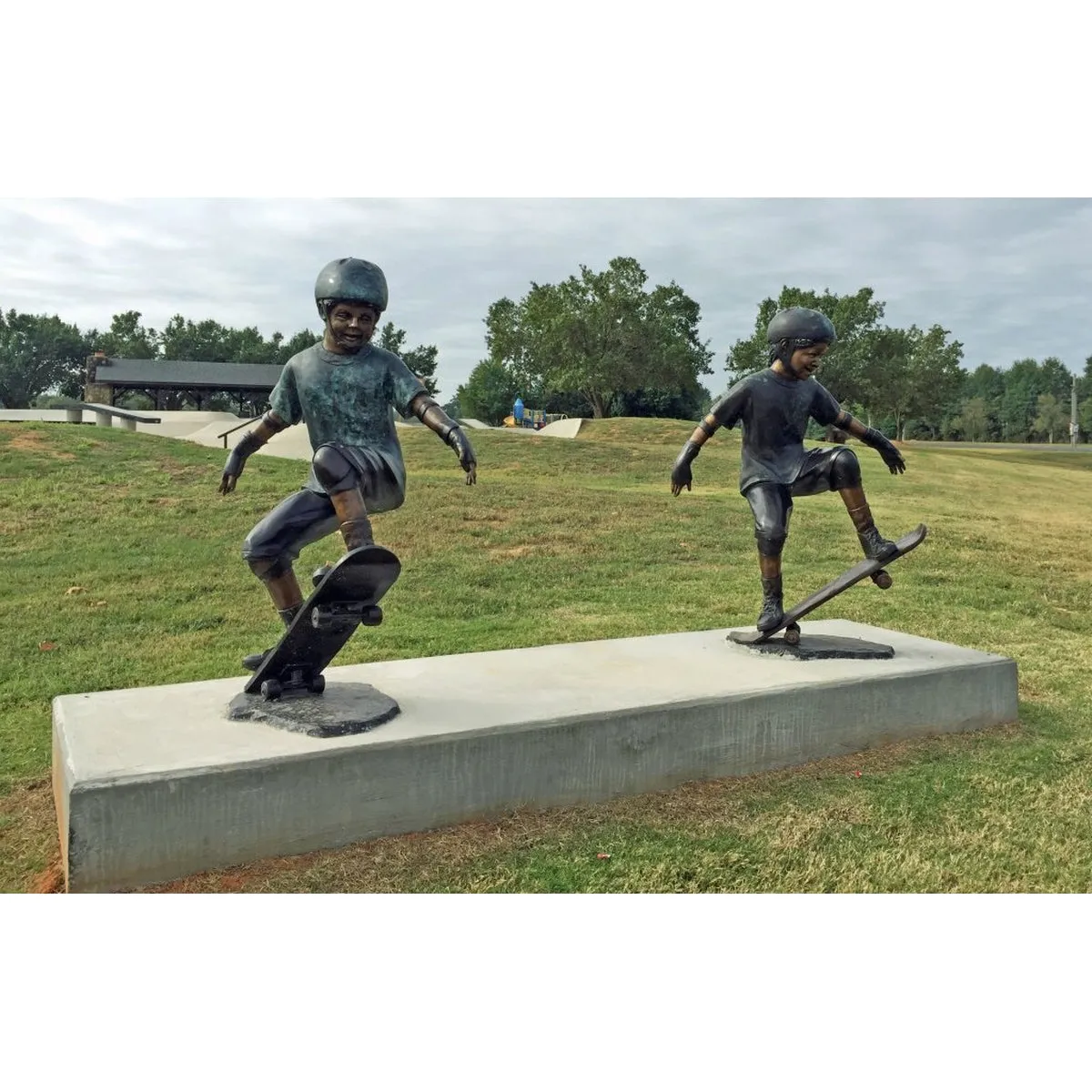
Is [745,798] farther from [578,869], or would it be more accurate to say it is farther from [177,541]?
[177,541]

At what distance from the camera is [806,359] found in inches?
187

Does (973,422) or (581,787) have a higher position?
(973,422)

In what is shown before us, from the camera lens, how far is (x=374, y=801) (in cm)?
349

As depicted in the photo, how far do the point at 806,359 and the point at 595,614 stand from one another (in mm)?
3926

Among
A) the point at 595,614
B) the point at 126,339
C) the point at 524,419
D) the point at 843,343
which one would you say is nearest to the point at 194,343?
the point at 126,339

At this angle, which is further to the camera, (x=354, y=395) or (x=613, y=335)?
(x=613, y=335)

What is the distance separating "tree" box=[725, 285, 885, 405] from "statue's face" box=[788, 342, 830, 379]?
30.4m

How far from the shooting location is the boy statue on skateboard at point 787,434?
188 inches

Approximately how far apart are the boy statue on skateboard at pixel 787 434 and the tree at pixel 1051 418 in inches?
2815

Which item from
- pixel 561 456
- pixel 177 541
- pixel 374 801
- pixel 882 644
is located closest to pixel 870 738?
pixel 882 644

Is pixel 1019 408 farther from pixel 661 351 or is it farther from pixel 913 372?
pixel 661 351

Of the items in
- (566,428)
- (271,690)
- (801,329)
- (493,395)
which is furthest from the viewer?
(493,395)

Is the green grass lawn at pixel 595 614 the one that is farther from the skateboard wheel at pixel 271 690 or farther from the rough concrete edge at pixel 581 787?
the skateboard wheel at pixel 271 690

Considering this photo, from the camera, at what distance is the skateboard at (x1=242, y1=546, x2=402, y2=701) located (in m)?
3.40
